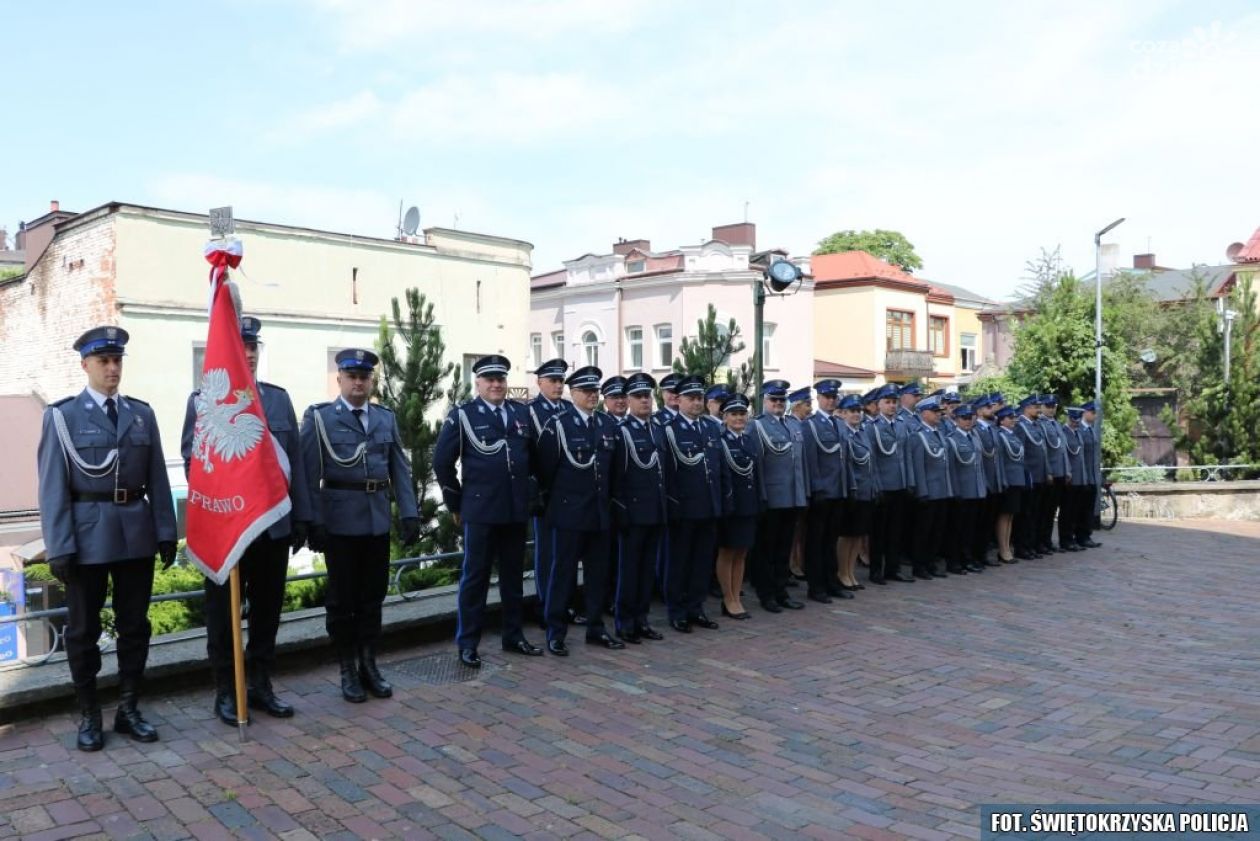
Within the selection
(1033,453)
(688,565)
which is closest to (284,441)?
(688,565)

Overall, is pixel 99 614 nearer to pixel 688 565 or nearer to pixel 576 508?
pixel 576 508

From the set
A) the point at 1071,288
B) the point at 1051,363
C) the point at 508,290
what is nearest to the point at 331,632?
the point at 1051,363

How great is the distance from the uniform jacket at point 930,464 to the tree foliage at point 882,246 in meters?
46.8

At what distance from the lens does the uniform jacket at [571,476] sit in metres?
6.80

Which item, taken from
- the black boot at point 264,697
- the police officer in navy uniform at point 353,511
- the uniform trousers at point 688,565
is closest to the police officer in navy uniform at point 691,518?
the uniform trousers at point 688,565

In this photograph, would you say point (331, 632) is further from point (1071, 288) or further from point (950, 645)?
point (1071, 288)

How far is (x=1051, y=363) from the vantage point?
17641 mm

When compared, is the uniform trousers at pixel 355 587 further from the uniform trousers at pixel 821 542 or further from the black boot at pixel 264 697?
the uniform trousers at pixel 821 542

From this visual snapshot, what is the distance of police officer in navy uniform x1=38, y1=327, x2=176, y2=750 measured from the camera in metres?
4.64

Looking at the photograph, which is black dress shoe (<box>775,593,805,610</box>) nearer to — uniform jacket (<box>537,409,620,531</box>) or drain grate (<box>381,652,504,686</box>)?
uniform jacket (<box>537,409,620,531</box>)

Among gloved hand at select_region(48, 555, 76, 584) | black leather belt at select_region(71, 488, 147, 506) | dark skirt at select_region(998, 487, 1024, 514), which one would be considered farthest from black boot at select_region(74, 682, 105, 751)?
dark skirt at select_region(998, 487, 1024, 514)

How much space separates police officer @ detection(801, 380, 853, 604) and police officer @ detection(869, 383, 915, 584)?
763 mm

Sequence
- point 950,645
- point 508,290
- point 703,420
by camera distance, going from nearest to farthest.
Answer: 1. point 950,645
2. point 703,420
3. point 508,290

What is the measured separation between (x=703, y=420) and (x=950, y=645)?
2.51 meters
